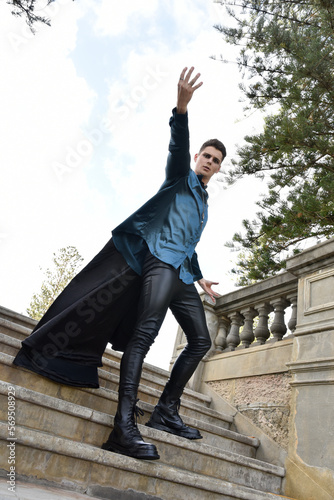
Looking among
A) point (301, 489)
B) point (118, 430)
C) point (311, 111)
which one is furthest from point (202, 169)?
point (311, 111)

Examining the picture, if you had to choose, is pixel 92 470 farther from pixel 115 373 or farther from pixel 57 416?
pixel 115 373

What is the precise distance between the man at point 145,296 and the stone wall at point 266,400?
0.85m

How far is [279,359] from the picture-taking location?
297 centimetres

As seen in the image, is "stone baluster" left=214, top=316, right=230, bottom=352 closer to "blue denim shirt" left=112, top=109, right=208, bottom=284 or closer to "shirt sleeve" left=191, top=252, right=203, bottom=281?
"shirt sleeve" left=191, top=252, right=203, bottom=281

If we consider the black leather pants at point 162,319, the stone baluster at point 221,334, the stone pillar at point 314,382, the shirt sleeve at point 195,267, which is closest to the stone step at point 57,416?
the black leather pants at point 162,319

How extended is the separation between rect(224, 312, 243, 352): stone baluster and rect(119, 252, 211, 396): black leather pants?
160 centimetres

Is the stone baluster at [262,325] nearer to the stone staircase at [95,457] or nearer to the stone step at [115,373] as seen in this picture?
the stone step at [115,373]

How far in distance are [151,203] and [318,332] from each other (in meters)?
1.45

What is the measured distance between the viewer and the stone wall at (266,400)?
2.71 meters

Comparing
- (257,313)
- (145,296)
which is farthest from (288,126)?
(145,296)

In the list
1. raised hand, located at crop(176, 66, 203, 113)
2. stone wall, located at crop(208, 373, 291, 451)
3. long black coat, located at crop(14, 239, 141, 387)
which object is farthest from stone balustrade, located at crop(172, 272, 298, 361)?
raised hand, located at crop(176, 66, 203, 113)

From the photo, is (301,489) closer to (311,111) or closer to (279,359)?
(279,359)

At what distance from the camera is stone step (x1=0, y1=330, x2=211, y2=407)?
229cm

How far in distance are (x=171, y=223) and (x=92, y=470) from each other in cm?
126
